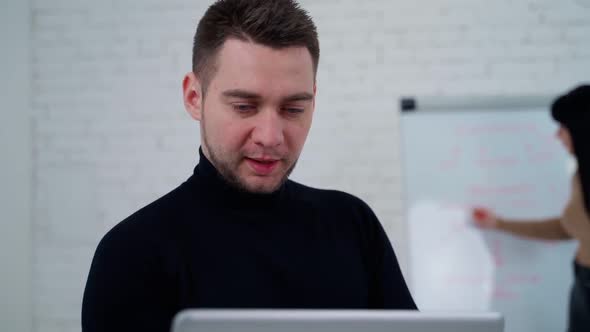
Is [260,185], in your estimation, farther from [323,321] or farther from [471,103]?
[471,103]

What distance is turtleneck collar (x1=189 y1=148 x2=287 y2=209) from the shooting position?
0.92 m

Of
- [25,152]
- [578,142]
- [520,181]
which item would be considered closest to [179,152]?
[25,152]

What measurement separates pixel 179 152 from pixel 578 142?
1596 mm

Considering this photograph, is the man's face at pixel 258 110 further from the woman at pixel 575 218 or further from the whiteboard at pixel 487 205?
the woman at pixel 575 218

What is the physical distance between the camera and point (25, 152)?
2.08 metres

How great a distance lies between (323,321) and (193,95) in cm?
59

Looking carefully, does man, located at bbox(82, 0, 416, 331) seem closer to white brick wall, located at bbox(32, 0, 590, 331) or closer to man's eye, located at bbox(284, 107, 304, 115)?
man's eye, located at bbox(284, 107, 304, 115)

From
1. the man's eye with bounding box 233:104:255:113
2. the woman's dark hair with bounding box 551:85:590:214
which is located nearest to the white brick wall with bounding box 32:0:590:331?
the woman's dark hair with bounding box 551:85:590:214

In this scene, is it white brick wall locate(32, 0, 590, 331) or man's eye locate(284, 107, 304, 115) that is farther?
white brick wall locate(32, 0, 590, 331)

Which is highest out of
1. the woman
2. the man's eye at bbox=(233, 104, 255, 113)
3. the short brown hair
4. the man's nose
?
the short brown hair

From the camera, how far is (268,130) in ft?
2.68

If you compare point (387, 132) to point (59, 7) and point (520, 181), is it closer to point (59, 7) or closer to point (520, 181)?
point (520, 181)

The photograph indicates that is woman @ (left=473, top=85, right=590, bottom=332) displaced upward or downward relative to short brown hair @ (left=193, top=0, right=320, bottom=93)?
downward

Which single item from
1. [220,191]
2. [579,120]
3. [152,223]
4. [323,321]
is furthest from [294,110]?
[579,120]
